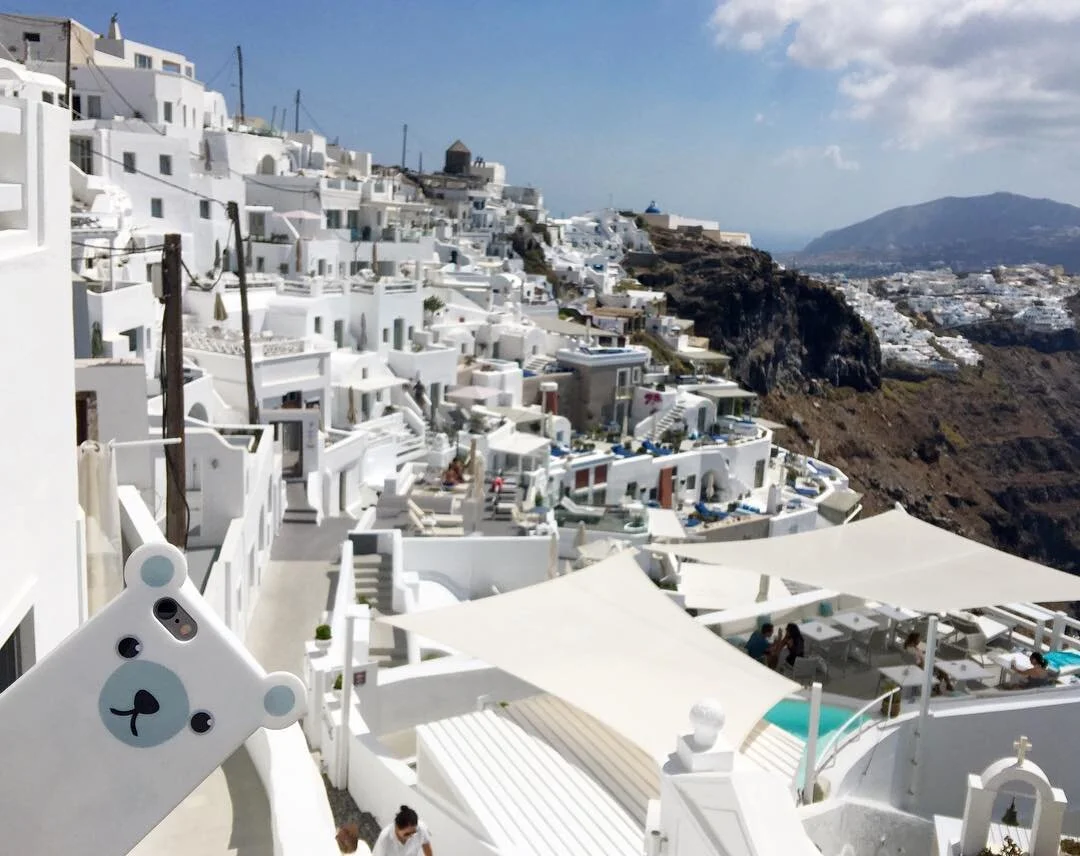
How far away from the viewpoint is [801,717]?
39.0 ft

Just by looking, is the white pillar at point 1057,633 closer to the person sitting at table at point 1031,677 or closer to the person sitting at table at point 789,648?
the person sitting at table at point 1031,677

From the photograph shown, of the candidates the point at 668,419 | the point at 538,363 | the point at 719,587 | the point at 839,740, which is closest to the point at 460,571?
the point at 719,587

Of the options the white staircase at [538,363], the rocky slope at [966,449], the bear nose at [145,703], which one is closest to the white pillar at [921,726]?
the bear nose at [145,703]

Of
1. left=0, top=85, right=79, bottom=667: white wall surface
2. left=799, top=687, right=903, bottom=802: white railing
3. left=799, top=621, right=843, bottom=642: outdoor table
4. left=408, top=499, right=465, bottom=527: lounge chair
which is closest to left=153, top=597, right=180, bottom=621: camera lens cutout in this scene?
left=0, top=85, right=79, bottom=667: white wall surface

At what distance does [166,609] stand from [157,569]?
164 mm

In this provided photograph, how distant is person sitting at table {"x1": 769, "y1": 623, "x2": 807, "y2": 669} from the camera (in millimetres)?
12984

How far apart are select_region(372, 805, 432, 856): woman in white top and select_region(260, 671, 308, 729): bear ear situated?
3.37 meters

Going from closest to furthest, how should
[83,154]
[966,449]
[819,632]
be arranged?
[819,632] → [83,154] → [966,449]

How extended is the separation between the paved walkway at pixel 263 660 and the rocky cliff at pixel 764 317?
6307 cm

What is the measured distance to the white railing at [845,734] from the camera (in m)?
9.45

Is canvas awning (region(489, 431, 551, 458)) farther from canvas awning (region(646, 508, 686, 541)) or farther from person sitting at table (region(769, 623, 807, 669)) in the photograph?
person sitting at table (region(769, 623, 807, 669))

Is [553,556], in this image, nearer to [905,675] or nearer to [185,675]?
[905,675]

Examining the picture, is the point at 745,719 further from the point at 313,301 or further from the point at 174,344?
the point at 313,301

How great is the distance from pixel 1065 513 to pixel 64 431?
91989 millimetres
